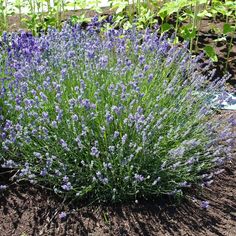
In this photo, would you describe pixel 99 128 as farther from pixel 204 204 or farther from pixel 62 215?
pixel 204 204

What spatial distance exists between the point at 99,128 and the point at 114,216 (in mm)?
583

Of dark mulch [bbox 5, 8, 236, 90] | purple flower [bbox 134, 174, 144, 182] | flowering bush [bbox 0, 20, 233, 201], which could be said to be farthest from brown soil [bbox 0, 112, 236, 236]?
dark mulch [bbox 5, 8, 236, 90]

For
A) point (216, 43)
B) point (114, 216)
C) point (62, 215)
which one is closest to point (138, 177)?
point (114, 216)

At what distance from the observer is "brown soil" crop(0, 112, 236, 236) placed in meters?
3.09

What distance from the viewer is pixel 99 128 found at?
10.5 feet

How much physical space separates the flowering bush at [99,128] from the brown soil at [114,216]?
10 cm

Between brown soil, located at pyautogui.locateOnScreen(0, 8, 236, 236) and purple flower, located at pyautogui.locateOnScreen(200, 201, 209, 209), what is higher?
purple flower, located at pyautogui.locateOnScreen(200, 201, 209, 209)

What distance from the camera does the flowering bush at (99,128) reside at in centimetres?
305

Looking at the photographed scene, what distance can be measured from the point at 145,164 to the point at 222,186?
68 cm

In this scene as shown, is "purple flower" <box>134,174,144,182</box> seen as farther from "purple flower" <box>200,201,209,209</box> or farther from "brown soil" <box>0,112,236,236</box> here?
"purple flower" <box>200,201,209,209</box>

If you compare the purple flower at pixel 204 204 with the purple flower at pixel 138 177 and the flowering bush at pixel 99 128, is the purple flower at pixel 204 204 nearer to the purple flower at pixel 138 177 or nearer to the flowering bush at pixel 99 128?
the flowering bush at pixel 99 128

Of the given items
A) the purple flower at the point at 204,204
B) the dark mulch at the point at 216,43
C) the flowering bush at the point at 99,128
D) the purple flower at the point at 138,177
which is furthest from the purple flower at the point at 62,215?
the dark mulch at the point at 216,43

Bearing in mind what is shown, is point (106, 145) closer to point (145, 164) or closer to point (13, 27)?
point (145, 164)

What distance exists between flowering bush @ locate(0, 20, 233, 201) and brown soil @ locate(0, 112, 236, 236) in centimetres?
10
